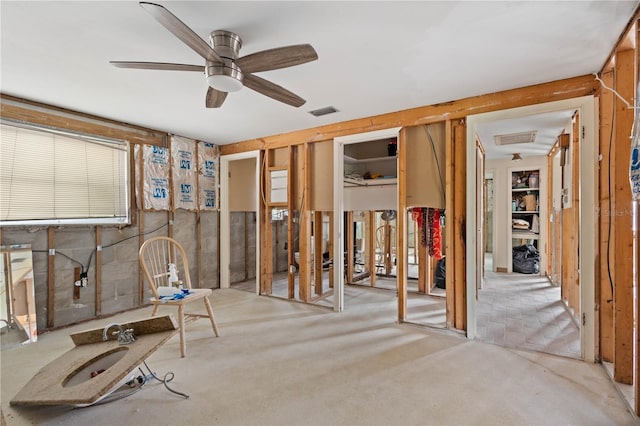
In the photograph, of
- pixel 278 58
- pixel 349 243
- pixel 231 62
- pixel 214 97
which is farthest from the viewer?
pixel 349 243

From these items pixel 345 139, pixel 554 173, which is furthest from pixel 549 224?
pixel 345 139

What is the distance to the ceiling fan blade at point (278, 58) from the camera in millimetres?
1663

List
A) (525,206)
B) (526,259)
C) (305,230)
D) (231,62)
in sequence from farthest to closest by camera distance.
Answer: (525,206)
(526,259)
(305,230)
(231,62)

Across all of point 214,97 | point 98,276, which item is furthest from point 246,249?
point 214,97

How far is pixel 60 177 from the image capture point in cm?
317

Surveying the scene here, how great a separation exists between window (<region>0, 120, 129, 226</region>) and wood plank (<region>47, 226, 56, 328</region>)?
152mm

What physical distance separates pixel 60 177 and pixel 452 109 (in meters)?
4.00

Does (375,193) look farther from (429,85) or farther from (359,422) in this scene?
(359,422)

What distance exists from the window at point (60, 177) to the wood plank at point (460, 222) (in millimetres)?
3708

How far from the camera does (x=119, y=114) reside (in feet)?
11.1

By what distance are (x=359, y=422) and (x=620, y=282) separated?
1.95 metres

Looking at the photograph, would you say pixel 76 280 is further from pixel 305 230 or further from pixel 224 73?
pixel 224 73

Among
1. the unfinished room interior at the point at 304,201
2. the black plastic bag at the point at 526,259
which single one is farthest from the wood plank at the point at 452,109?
the black plastic bag at the point at 526,259

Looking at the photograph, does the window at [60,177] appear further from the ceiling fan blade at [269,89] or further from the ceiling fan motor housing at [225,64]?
the ceiling fan blade at [269,89]
